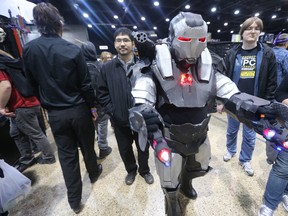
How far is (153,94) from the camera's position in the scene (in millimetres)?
948

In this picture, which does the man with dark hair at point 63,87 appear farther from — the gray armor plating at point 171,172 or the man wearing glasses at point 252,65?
the man wearing glasses at point 252,65

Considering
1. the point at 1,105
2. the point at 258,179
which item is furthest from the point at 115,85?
the point at 258,179

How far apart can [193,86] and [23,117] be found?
1956 mm

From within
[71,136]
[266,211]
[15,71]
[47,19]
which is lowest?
[266,211]

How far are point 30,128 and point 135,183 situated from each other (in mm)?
1438

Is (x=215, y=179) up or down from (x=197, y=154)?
down

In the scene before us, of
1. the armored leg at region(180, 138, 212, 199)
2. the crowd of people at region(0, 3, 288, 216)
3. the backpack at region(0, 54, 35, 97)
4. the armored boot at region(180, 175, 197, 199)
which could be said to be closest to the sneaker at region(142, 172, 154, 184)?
the crowd of people at region(0, 3, 288, 216)

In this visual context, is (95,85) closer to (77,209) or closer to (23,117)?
(23,117)

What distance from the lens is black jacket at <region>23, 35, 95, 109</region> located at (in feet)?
3.74

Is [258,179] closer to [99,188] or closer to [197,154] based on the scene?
[197,154]

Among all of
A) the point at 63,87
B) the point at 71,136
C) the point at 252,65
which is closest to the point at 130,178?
the point at 71,136

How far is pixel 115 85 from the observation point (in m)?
1.47

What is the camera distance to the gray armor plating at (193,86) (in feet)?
3.03

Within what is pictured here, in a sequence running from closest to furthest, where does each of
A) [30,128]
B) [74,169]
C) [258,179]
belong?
[74,169] → [258,179] → [30,128]
